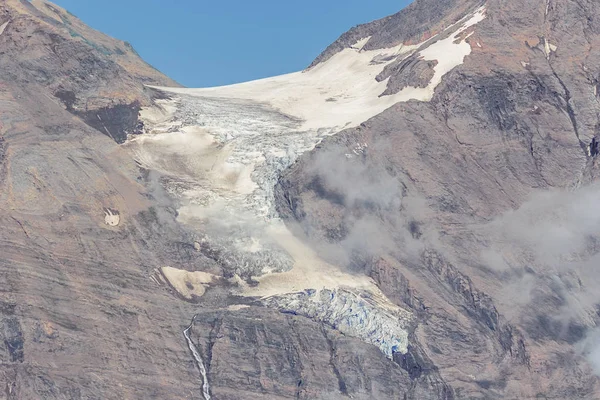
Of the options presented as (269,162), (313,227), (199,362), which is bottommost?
(199,362)

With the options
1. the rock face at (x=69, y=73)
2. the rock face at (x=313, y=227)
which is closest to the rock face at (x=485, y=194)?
the rock face at (x=313, y=227)

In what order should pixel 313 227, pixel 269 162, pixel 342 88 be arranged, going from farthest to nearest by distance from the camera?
pixel 342 88 < pixel 269 162 < pixel 313 227

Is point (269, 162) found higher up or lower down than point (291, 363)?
higher up

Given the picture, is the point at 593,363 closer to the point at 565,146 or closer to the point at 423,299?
the point at 423,299

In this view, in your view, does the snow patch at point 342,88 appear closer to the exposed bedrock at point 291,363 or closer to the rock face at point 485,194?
the rock face at point 485,194

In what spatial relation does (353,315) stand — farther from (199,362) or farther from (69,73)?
(69,73)

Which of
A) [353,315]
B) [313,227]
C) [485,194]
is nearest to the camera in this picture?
[353,315]

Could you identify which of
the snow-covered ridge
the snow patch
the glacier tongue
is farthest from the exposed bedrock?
the snow patch

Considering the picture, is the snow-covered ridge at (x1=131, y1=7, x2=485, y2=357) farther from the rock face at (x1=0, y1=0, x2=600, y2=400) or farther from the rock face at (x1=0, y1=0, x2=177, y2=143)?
the rock face at (x1=0, y1=0, x2=177, y2=143)

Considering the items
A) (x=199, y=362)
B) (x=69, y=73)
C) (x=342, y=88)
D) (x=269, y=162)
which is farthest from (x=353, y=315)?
(x=342, y=88)
